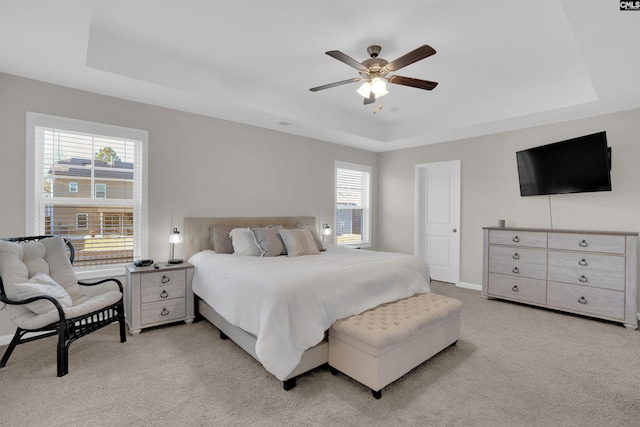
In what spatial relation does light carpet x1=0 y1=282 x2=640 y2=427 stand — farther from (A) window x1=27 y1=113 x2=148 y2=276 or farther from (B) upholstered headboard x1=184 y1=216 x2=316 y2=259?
(B) upholstered headboard x1=184 y1=216 x2=316 y2=259

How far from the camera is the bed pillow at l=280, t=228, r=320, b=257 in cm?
381

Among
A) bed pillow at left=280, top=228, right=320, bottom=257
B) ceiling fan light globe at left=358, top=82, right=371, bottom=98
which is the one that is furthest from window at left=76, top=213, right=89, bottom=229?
ceiling fan light globe at left=358, top=82, right=371, bottom=98

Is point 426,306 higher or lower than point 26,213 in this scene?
lower

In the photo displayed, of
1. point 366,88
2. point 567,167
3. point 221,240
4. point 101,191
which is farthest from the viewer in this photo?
point 567,167

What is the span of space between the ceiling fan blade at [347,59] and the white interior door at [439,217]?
130 inches

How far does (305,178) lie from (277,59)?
7.64ft

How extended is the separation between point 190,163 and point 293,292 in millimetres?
2603

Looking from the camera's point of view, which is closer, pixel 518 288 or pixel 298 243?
pixel 298 243

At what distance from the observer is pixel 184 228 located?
3986mm

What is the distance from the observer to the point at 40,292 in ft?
7.88

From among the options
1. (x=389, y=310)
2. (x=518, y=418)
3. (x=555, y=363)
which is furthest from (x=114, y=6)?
(x=555, y=363)

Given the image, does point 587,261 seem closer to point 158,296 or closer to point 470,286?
point 470,286

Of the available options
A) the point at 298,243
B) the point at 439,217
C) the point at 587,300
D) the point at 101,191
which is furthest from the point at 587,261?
the point at 101,191

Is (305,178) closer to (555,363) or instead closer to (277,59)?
(277,59)
